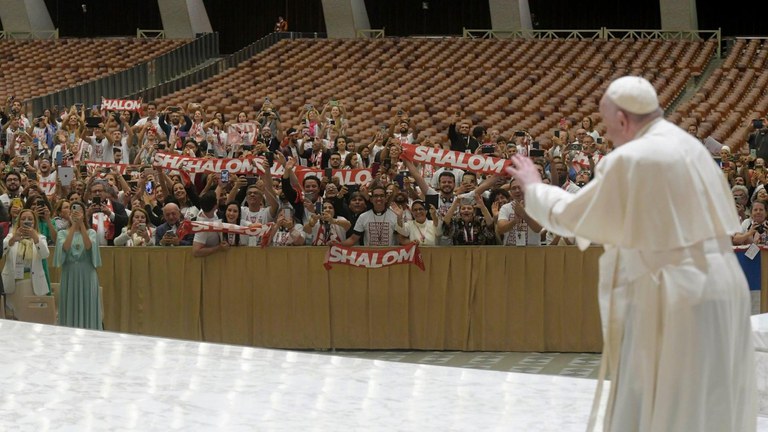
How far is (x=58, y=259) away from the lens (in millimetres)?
11133

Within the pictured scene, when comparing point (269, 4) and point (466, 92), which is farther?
point (269, 4)

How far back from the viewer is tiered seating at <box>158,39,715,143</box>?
21.2m

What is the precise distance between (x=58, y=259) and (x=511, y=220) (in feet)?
13.4

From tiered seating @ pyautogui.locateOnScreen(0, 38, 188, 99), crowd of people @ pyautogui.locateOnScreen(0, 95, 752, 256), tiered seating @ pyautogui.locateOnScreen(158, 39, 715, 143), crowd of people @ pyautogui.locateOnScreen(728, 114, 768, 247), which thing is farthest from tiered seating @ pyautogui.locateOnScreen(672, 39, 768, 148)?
tiered seating @ pyautogui.locateOnScreen(0, 38, 188, 99)

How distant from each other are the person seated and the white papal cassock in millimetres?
8019

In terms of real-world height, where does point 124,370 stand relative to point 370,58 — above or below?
below

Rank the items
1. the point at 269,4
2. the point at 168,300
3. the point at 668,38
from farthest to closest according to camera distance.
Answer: the point at 269,4, the point at 668,38, the point at 168,300

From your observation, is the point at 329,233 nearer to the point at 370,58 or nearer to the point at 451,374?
the point at 451,374

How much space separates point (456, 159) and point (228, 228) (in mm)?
2280

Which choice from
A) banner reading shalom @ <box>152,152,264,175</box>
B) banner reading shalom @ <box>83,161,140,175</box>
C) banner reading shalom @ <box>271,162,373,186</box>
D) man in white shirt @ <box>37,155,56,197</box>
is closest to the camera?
banner reading shalom @ <box>271,162,373,186</box>

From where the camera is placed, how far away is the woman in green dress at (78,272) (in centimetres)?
1118

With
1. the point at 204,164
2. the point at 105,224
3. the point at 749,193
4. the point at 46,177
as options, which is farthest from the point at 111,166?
the point at 749,193

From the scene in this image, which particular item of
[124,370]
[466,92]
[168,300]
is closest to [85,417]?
[124,370]

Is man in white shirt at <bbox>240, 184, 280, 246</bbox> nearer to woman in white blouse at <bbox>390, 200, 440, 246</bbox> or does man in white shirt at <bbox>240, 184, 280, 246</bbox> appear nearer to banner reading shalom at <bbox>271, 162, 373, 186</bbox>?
banner reading shalom at <bbox>271, 162, 373, 186</bbox>
